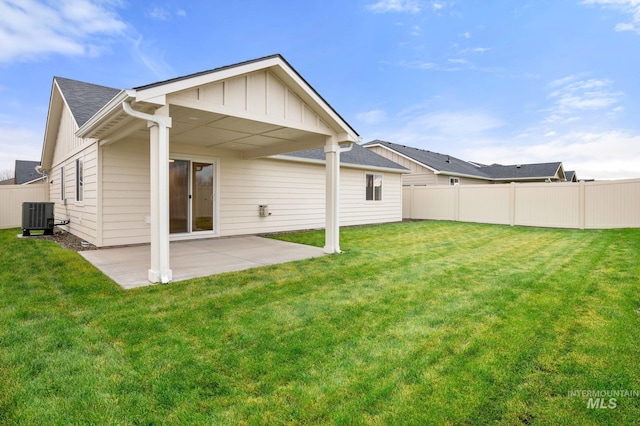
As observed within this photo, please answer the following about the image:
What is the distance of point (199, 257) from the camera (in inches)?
255

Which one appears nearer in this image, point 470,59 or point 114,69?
point 470,59

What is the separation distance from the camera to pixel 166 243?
4.71 m

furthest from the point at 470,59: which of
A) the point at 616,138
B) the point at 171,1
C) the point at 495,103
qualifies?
the point at 171,1

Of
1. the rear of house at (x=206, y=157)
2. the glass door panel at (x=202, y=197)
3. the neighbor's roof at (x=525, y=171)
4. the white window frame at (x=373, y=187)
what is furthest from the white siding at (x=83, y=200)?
the neighbor's roof at (x=525, y=171)

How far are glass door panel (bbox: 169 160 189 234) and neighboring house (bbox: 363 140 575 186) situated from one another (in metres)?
13.2

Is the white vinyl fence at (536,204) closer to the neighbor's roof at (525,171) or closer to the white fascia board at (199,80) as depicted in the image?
the neighbor's roof at (525,171)

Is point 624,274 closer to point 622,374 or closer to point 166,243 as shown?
point 622,374

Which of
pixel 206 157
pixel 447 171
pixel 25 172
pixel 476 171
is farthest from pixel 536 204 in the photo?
pixel 25 172

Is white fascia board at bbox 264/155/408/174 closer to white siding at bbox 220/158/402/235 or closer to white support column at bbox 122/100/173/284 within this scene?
white siding at bbox 220/158/402/235

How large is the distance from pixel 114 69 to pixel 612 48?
21648 mm

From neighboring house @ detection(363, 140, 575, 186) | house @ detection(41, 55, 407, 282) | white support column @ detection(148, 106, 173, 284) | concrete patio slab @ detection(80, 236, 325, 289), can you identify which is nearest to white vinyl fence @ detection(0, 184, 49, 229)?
house @ detection(41, 55, 407, 282)

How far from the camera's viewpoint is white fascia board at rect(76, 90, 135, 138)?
449 centimetres

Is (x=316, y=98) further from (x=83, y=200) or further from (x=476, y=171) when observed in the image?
(x=476, y=171)

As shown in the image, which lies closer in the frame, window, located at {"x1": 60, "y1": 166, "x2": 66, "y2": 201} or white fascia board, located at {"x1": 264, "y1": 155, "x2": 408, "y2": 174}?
white fascia board, located at {"x1": 264, "y1": 155, "x2": 408, "y2": 174}
